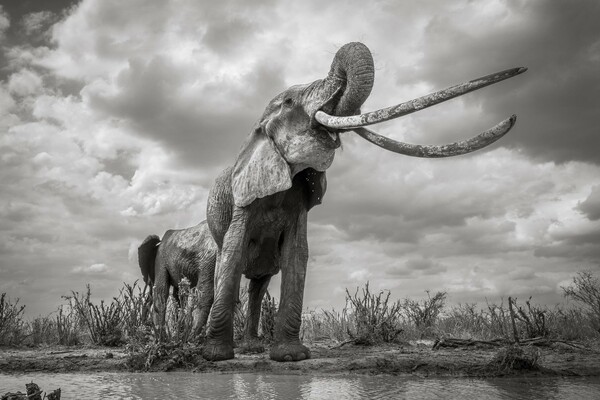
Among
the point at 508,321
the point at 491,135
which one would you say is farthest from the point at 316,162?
the point at 508,321

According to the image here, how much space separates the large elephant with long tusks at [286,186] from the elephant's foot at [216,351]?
0.04ft

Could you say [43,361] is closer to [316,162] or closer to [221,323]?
[221,323]

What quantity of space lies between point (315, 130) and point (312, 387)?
295 centimetres

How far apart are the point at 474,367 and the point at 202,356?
Answer: 125 inches

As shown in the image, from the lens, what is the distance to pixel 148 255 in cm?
1277

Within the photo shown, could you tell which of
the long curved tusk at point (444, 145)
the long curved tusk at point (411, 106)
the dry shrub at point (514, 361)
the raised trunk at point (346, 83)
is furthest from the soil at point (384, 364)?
the raised trunk at point (346, 83)

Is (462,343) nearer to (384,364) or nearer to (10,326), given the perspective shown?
(384,364)

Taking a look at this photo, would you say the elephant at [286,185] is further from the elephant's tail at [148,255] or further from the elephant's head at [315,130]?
the elephant's tail at [148,255]

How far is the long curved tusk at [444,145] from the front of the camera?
187 inches

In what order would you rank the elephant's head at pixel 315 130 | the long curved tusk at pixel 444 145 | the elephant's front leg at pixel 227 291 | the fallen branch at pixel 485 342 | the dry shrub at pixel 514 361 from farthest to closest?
the fallen branch at pixel 485 342, the elephant's front leg at pixel 227 291, the elephant's head at pixel 315 130, the dry shrub at pixel 514 361, the long curved tusk at pixel 444 145

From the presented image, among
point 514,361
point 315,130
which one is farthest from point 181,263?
point 514,361

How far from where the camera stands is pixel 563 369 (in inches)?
199

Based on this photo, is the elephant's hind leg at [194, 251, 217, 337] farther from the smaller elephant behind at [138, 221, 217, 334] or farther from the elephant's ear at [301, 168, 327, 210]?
the elephant's ear at [301, 168, 327, 210]

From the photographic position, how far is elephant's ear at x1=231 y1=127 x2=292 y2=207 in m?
6.52
